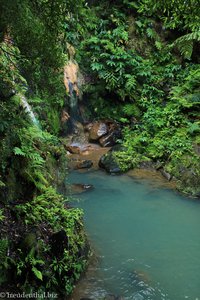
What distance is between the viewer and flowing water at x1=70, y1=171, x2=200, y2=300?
4973 millimetres

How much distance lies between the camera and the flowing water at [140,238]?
497 centimetres

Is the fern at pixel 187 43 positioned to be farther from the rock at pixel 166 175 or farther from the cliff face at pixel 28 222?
the rock at pixel 166 175

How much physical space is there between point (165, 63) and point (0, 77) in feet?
37.5

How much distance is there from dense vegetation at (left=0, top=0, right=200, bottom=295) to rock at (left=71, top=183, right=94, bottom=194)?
150 cm

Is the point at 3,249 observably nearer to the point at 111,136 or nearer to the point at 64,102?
the point at 111,136

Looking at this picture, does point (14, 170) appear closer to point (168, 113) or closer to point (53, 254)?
point (53, 254)

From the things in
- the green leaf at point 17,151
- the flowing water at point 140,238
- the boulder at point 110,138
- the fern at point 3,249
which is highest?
the green leaf at point 17,151

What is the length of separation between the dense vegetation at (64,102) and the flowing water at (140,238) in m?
0.61

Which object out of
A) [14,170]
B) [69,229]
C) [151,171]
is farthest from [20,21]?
[151,171]

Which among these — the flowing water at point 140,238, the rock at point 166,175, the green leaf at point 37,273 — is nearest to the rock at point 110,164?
the flowing water at point 140,238

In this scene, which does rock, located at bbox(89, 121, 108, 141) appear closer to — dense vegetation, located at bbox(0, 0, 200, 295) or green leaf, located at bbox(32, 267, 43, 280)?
dense vegetation, located at bbox(0, 0, 200, 295)

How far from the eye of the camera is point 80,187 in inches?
347

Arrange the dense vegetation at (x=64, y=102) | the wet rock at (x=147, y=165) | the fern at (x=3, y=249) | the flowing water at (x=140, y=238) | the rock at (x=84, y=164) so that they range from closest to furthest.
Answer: the dense vegetation at (x=64, y=102) < the fern at (x=3, y=249) < the flowing water at (x=140, y=238) < the rock at (x=84, y=164) < the wet rock at (x=147, y=165)

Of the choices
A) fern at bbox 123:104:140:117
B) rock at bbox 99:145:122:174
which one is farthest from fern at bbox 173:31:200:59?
rock at bbox 99:145:122:174
